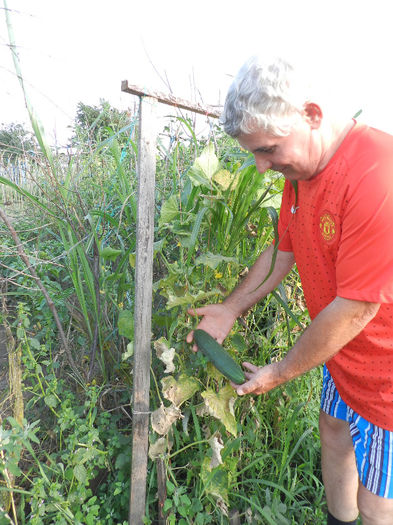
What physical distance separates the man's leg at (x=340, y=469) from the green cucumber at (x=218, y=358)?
599 millimetres

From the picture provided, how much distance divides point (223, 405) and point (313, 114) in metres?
1.02

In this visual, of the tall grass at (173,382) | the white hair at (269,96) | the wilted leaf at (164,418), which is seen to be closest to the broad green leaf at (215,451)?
the tall grass at (173,382)

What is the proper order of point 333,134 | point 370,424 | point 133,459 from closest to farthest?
point 333,134 < point 370,424 < point 133,459

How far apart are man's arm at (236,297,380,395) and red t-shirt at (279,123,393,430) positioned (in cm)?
6

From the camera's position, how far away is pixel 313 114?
45.8 inches

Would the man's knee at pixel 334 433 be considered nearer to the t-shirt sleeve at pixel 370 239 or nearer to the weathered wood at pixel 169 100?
the t-shirt sleeve at pixel 370 239

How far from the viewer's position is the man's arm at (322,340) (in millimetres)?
1156

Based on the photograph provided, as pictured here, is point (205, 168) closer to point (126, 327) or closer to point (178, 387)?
point (126, 327)

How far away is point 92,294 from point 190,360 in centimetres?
47

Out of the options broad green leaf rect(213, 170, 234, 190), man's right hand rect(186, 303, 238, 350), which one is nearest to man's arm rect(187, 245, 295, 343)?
man's right hand rect(186, 303, 238, 350)

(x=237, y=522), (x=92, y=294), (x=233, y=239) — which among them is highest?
(x=233, y=239)

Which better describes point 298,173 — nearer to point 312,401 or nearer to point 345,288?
point 345,288

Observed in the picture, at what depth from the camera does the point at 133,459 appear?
1491 millimetres

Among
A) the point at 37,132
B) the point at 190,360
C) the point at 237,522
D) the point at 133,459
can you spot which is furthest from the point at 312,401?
the point at 37,132
